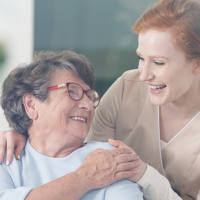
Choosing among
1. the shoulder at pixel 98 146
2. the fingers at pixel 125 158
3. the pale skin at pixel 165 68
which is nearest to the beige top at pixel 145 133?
the pale skin at pixel 165 68

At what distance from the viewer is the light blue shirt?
1780mm

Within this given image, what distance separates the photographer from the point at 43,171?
6.19 feet

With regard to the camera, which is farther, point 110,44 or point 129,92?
point 110,44

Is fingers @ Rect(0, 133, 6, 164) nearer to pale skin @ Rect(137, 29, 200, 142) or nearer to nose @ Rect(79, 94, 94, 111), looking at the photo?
nose @ Rect(79, 94, 94, 111)

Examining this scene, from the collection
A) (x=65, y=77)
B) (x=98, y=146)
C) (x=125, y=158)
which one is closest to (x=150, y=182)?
(x=125, y=158)

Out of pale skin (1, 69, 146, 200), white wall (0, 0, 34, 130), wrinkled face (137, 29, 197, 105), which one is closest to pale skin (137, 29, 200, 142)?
wrinkled face (137, 29, 197, 105)

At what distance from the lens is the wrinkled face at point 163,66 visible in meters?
1.92

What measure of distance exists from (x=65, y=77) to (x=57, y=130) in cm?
25

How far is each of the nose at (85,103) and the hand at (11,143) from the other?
1.09 ft

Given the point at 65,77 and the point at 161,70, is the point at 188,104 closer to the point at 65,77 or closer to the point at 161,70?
the point at 161,70

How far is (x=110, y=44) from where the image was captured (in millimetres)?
5375

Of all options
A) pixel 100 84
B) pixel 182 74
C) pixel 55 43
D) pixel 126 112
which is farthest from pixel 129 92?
pixel 55 43

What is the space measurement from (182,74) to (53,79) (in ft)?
1.97

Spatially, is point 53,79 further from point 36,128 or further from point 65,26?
point 65,26
